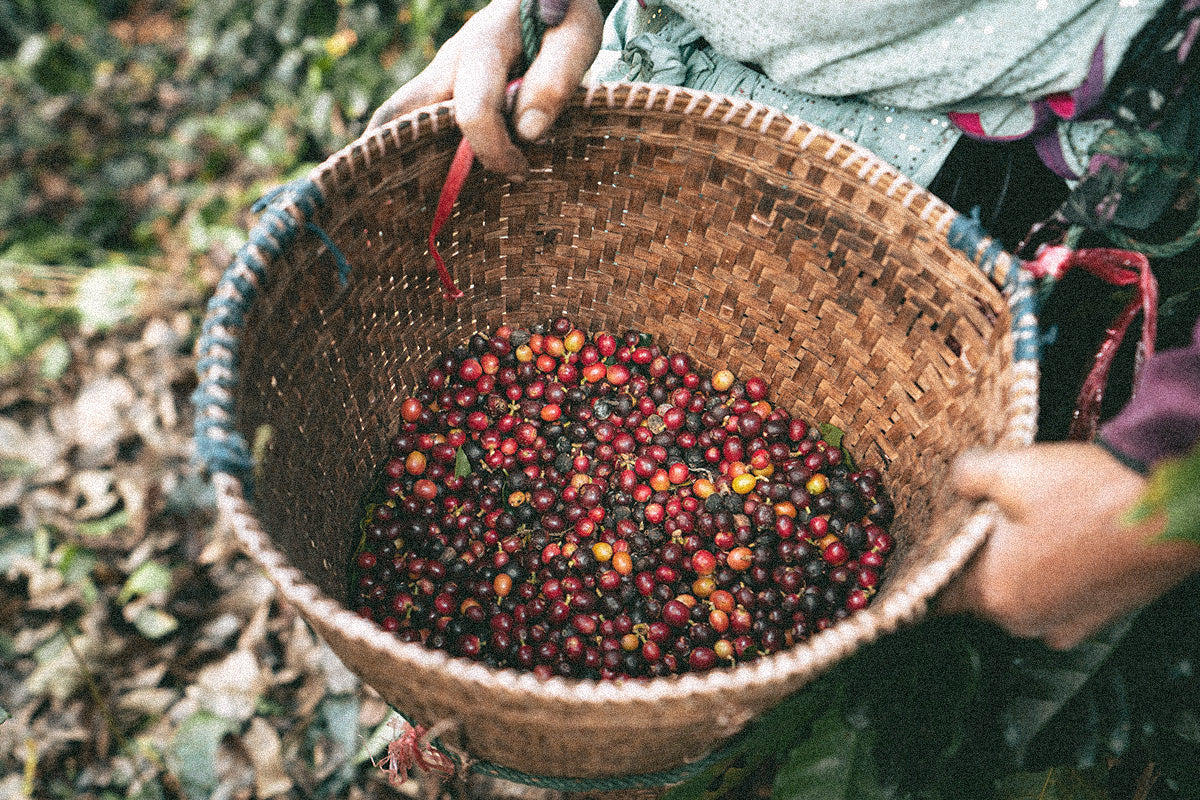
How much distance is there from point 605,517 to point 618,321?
0.56 m

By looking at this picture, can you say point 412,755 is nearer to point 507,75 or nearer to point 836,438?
point 836,438

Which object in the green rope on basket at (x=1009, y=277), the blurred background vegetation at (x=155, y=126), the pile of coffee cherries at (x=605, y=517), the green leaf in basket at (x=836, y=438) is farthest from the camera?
the blurred background vegetation at (x=155, y=126)

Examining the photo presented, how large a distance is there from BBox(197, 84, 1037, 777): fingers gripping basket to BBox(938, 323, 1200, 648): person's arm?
65 millimetres

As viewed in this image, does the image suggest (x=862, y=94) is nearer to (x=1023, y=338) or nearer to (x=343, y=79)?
(x=1023, y=338)

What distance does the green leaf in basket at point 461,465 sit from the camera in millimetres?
1825

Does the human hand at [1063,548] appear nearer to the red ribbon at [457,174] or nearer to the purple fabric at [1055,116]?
the purple fabric at [1055,116]

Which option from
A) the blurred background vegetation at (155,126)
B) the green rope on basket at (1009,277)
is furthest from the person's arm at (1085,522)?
the blurred background vegetation at (155,126)

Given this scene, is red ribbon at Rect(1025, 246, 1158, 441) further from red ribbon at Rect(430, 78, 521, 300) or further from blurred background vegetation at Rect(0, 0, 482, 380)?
blurred background vegetation at Rect(0, 0, 482, 380)

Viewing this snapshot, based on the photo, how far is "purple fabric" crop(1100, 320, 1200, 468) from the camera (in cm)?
83

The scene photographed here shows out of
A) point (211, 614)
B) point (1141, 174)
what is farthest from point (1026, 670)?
point (211, 614)

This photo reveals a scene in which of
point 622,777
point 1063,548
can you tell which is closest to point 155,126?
point 622,777

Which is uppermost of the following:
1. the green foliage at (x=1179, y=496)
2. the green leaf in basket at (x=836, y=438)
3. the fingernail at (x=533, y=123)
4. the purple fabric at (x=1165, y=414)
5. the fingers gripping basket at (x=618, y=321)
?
the green foliage at (x=1179, y=496)

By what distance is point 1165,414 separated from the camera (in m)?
0.84

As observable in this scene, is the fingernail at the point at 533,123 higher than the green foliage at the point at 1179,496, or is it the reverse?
the green foliage at the point at 1179,496
